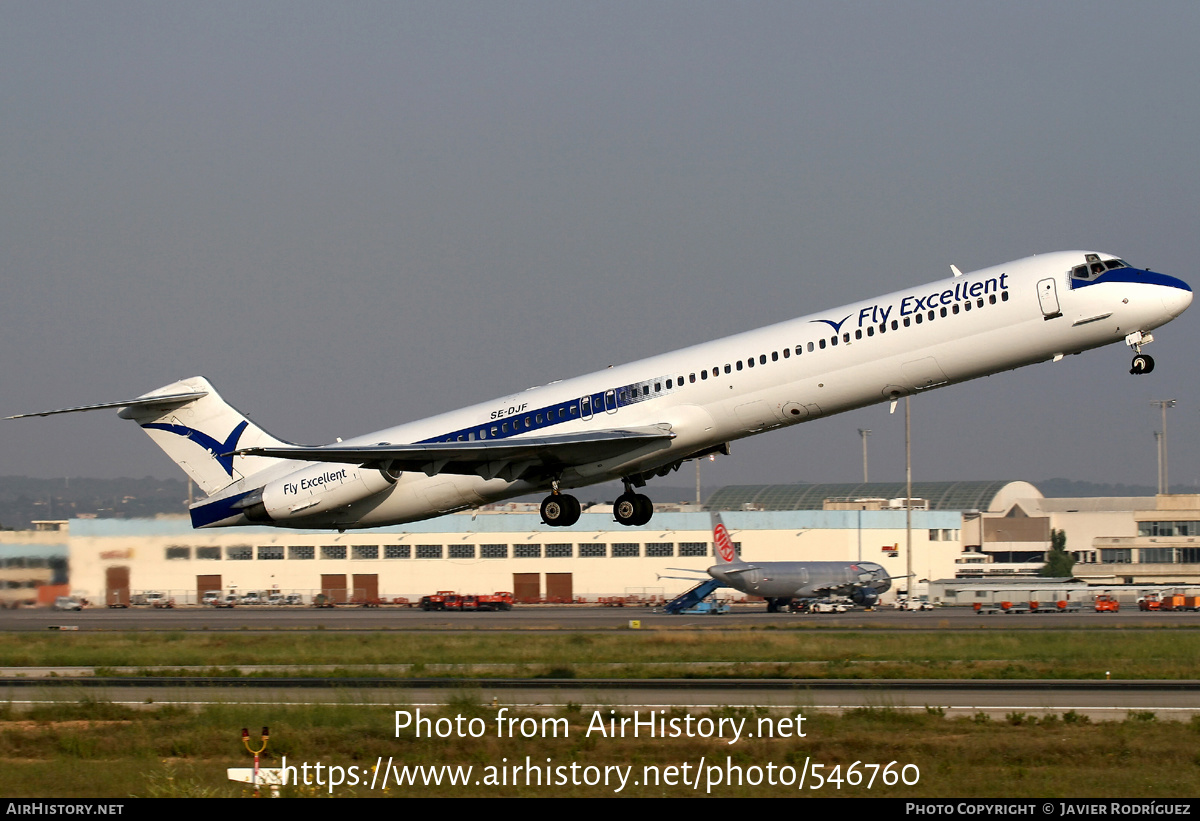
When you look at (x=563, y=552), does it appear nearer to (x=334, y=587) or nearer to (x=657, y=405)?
(x=334, y=587)

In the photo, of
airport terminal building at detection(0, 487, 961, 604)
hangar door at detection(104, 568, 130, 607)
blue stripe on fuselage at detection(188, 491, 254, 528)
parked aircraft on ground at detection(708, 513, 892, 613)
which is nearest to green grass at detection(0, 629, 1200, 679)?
hangar door at detection(104, 568, 130, 607)

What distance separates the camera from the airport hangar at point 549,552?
171 ft

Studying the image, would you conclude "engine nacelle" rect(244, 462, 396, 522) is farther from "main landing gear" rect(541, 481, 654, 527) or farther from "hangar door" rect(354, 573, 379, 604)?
"hangar door" rect(354, 573, 379, 604)

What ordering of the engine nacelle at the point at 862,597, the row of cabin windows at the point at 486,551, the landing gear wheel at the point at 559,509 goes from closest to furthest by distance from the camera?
the landing gear wheel at the point at 559,509, the engine nacelle at the point at 862,597, the row of cabin windows at the point at 486,551

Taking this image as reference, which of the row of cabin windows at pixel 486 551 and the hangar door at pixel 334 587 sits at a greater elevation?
the row of cabin windows at pixel 486 551

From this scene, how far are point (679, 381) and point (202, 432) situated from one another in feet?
55.5

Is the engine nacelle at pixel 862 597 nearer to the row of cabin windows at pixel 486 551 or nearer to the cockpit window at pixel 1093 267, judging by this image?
the row of cabin windows at pixel 486 551

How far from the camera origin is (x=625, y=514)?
35750 mm

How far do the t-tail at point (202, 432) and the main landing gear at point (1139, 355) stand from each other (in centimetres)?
2482

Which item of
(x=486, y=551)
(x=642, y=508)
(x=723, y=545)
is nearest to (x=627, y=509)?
(x=642, y=508)

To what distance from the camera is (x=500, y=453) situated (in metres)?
33.6

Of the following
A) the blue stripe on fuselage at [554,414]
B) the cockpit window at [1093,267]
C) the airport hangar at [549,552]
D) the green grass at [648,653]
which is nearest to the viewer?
the cockpit window at [1093,267]

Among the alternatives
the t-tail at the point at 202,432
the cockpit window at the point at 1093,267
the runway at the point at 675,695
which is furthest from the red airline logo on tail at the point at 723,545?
the cockpit window at the point at 1093,267

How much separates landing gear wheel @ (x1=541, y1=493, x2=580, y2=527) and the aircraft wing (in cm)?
76
